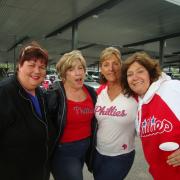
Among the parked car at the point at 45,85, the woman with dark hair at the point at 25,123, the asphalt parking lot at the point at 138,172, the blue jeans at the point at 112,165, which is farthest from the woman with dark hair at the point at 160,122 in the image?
the asphalt parking lot at the point at 138,172

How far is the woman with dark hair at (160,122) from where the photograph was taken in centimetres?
197

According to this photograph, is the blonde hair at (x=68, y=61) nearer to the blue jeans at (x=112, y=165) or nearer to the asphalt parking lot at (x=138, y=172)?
the blue jeans at (x=112, y=165)

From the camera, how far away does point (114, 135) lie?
271cm

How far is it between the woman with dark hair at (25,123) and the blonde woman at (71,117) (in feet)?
0.71

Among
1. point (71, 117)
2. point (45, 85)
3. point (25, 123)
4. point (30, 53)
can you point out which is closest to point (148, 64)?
point (71, 117)

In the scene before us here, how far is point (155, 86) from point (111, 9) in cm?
959

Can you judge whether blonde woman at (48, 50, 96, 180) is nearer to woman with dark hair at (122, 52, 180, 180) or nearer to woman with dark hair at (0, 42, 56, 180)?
woman with dark hair at (0, 42, 56, 180)

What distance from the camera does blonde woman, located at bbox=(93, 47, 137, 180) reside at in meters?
2.70

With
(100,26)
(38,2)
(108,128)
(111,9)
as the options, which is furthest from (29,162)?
(100,26)

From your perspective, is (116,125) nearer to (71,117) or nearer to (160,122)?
(71,117)

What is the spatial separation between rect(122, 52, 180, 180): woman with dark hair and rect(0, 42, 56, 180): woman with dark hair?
867 mm

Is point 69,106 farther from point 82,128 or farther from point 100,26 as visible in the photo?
point 100,26

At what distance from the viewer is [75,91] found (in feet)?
9.23

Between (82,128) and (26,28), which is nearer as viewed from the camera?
(82,128)
